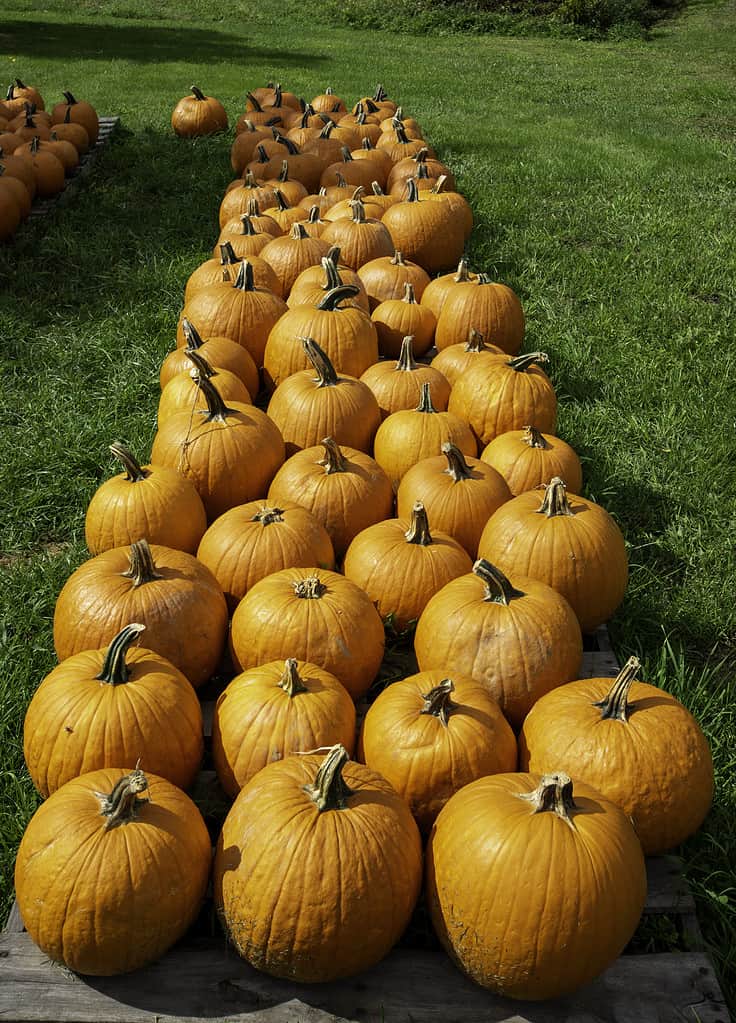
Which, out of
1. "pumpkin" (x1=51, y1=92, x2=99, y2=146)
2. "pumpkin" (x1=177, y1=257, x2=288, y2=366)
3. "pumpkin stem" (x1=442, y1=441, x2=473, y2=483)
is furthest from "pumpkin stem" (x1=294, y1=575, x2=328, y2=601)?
"pumpkin" (x1=51, y1=92, x2=99, y2=146)

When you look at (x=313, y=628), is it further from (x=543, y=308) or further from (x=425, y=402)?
(x=543, y=308)

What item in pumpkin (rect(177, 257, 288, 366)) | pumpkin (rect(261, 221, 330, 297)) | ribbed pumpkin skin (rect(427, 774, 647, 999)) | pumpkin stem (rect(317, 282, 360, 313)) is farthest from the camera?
pumpkin (rect(261, 221, 330, 297))

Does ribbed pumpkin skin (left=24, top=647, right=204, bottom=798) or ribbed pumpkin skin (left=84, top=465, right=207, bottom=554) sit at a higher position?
ribbed pumpkin skin (left=84, top=465, right=207, bottom=554)

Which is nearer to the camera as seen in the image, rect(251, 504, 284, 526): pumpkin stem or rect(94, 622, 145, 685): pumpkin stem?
rect(94, 622, 145, 685): pumpkin stem

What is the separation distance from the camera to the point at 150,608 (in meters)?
2.71

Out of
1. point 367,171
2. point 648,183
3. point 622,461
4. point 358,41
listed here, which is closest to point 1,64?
point 358,41

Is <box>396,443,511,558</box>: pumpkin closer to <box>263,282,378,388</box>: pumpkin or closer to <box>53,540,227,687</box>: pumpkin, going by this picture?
<box>53,540,227,687</box>: pumpkin

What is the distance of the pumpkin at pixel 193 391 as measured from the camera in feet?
12.3

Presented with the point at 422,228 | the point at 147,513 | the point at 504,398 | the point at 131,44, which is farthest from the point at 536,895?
the point at 131,44

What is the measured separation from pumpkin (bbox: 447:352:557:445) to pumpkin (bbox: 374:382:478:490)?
0.19 metres

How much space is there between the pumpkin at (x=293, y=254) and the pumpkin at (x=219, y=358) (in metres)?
1.09

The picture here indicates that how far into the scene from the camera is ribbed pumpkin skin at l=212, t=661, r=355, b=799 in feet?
7.70

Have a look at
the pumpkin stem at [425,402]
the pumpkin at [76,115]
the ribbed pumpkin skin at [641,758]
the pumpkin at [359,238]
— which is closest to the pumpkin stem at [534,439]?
the pumpkin stem at [425,402]

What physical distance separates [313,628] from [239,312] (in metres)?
2.51
